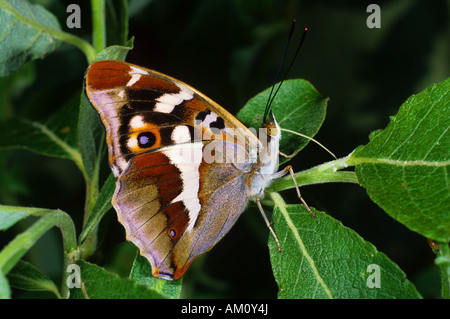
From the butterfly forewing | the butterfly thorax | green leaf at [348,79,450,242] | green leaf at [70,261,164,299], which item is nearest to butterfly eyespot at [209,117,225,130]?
the butterfly forewing

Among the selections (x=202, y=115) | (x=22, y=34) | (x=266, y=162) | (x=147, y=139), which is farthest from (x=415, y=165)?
(x=22, y=34)

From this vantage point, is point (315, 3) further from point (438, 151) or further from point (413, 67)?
point (438, 151)

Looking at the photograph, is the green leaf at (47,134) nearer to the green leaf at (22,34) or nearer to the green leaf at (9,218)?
the green leaf at (22,34)

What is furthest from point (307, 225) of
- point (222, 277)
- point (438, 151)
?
point (222, 277)

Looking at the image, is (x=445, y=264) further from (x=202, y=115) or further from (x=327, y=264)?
(x=202, y=115)

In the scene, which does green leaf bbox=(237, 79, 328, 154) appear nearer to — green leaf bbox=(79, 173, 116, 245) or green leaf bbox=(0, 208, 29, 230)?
green leaf bbox=(79, 173, 116, 245)
